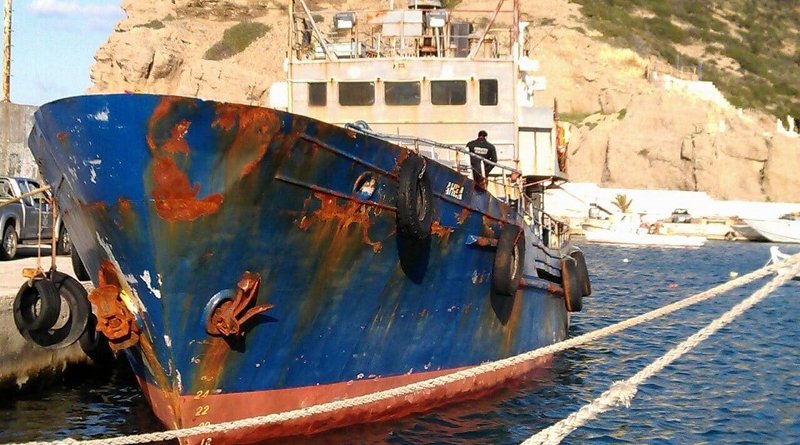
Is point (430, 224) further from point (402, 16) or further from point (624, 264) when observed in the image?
point (624, 264)

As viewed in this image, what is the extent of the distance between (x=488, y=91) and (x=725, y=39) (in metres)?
114

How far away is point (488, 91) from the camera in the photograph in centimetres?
1680

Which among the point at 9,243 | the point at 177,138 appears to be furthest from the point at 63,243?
the point at 177,138

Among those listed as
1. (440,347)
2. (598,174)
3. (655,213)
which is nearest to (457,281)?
(440,347)

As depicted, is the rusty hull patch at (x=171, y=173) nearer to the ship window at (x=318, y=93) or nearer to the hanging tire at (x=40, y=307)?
the hanging tire at (x=40, y=307)

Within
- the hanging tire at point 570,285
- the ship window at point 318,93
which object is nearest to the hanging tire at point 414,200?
the ship window at point 318,93

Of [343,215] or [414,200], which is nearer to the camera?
[343,215]

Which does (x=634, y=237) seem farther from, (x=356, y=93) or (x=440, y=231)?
(x=440, y=231)

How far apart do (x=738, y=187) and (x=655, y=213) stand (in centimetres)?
983

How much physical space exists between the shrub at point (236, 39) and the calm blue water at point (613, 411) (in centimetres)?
8063

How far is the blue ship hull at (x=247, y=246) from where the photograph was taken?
957cm

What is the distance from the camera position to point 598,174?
7850 cm

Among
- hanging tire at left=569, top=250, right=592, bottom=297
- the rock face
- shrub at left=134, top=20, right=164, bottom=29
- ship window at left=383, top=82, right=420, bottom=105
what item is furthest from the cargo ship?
shrub at left=134, top=20, right=164, bottom=29

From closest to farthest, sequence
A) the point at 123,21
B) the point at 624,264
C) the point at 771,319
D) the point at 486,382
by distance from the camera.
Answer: the point at 486,382 → the point at 771,319 → the point at 624,264 → the point at 123,21
